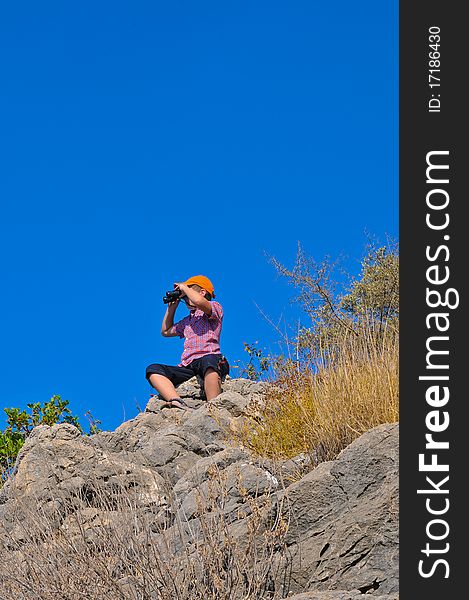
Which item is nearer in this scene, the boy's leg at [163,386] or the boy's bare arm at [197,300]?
the boy's leg at [163,386]

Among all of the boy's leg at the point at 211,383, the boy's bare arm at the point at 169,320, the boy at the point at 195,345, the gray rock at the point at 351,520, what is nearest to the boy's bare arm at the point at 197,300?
the boy at the point at 195,345

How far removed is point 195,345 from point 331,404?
13.6 feet

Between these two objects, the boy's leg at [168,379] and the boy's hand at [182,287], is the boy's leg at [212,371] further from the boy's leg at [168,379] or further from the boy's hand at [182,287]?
the boy's hand at [182,287]

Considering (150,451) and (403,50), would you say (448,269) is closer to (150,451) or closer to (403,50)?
(403,50)

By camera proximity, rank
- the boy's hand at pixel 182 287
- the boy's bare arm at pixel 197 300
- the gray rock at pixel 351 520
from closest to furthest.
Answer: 1. the gray rock at pixel 351 520
2. the boy's bare arm at pixel 197 300
3. the boy's hand at pixel 182 287

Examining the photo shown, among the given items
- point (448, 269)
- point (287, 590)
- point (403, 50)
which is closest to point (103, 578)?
point (287, 590)

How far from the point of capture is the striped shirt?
36.5 ft

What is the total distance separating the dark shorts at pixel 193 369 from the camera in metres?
10.7

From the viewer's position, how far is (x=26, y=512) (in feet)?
18.7

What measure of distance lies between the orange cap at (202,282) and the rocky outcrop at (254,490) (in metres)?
2.61

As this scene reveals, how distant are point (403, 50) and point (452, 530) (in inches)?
102

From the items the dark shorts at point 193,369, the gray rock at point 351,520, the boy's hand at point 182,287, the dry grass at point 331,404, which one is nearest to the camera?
the gray rock at point 351,520

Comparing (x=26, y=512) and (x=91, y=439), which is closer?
(x=26, y=512)

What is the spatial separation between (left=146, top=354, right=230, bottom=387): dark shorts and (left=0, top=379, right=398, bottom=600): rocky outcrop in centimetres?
161
